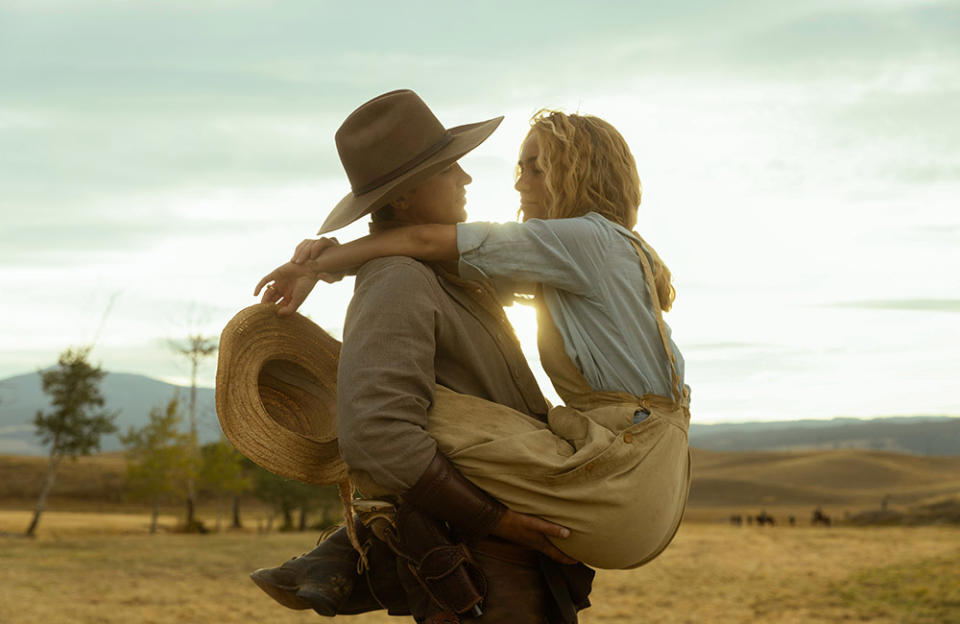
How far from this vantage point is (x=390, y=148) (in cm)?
276

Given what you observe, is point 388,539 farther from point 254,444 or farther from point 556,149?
point 556,149

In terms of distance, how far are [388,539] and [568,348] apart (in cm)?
72

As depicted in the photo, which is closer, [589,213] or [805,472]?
[589,213]

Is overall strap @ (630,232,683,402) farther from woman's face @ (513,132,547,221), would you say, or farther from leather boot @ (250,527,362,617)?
leather boot @ (250,527,362,617)

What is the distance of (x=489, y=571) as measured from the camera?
8.42ft

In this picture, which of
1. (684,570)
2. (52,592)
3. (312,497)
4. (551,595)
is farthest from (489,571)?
(312,497)

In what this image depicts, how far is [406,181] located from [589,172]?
545 mm

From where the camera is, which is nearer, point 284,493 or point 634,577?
point 634,577

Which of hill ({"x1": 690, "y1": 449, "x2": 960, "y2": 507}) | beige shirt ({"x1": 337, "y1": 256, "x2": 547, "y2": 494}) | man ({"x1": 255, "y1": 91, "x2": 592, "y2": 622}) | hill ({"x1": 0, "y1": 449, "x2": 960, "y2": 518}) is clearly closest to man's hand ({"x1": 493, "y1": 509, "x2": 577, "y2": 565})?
man ({"x1": 255, "y1": 91, "x2": 592, "y2": 622})

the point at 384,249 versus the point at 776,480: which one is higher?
the point at 384,249

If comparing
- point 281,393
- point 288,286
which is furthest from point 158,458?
point 288,286

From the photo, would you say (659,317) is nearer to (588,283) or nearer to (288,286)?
(588,283)

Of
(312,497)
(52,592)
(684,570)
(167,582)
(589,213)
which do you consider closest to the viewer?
(589,213)

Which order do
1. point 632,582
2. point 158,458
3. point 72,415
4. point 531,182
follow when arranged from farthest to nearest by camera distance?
point 158,458, point 72,415, point 632,582, point 531,182
